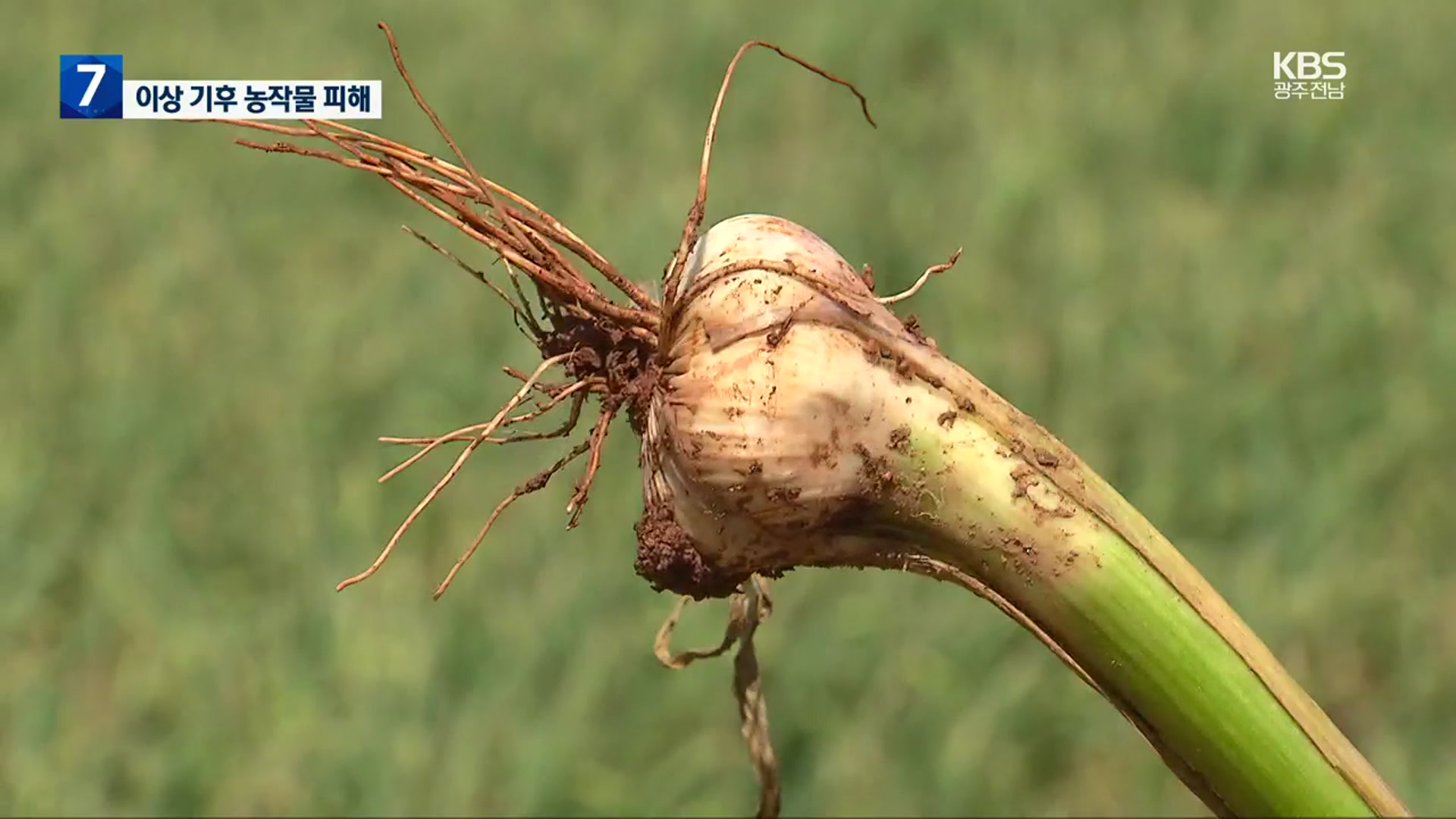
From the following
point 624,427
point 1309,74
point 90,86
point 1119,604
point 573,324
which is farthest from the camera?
point 1309,74

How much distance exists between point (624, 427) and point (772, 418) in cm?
219

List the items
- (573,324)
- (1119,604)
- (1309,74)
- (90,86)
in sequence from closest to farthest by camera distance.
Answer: (1119,604) → (573,324) → (90,86) → (1309,74)

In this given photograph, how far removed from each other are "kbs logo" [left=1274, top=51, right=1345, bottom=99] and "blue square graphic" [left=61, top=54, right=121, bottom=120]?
3463 mm

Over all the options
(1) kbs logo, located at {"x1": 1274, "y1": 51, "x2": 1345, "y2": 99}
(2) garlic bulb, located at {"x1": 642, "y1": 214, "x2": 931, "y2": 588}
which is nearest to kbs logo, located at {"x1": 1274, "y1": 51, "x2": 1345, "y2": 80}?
(1) kbs logo, located at {"x1": 1274, "y1": 51, "x2": 1345, "y2": 99}

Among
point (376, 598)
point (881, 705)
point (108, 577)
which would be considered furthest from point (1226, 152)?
point (108, 577)

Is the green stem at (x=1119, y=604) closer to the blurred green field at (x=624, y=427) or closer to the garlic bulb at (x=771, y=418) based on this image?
the garlic bulb at (x=771, y=418)

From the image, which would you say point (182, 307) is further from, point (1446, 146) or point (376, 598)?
point (1446, 146)

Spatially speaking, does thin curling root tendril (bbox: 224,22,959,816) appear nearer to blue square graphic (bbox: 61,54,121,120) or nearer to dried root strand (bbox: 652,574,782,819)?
dried root strand (bbox: 652,574,782,819)

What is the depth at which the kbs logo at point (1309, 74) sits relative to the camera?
4.24 m

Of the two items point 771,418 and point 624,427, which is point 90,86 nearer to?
point 624,427

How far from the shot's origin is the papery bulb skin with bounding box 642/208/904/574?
0.92m

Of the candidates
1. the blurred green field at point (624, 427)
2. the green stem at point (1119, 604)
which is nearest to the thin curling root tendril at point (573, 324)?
the green stem at point (1119, 604)

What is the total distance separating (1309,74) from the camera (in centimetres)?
431

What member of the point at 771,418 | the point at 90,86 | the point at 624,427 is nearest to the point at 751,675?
the point at 771,418
